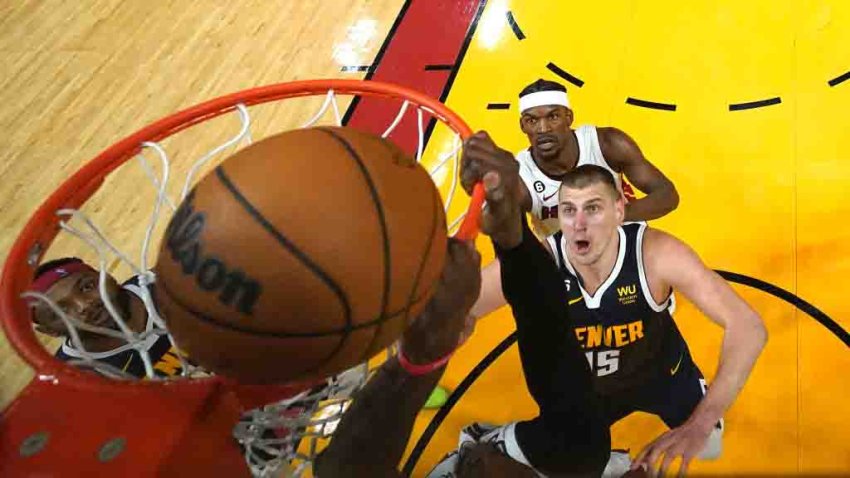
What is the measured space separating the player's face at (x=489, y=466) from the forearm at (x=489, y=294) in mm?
312

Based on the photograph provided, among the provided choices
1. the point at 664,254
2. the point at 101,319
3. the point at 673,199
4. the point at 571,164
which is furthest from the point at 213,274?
the point at 673,199

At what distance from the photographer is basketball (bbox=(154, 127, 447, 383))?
783mm

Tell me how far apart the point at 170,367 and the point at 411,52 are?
1.56m

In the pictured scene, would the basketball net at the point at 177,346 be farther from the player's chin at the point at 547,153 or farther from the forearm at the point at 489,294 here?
the player's chin at the point at 547,153

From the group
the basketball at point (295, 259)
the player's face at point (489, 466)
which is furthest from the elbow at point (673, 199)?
the basketball at point (295, 259)

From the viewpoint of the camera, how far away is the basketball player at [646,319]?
1604 mm

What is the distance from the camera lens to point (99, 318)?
52.9 inches

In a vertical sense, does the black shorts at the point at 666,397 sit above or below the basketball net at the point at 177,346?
below

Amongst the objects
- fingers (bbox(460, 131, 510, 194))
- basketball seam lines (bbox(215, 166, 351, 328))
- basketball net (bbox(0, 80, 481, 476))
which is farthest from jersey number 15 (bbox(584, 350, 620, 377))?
basketball seam lines (bbox(215, 166, 351, 328))

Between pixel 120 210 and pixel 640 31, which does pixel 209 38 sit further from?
pixel 640 31

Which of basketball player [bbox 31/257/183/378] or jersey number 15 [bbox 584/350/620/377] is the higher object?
basketball player [bbox 31/257/183/378]

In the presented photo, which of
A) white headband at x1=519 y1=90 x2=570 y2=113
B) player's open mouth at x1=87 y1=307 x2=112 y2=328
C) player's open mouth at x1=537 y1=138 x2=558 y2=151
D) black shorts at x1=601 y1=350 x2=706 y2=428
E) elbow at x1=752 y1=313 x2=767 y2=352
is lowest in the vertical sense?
black shorts at x1=601 y1=350 x2=706 y2=428

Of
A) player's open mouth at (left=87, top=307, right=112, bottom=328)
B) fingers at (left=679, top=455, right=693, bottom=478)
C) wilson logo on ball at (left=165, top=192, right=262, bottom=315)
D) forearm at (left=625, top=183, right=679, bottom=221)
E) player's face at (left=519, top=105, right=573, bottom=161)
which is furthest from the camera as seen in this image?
player's face at (left=519, top=105, right=573, bottom=161)

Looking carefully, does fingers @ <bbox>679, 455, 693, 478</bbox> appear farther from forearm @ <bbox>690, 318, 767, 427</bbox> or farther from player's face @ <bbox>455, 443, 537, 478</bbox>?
player's face @ <bbox>455, 443, 537, 478</bbox>
